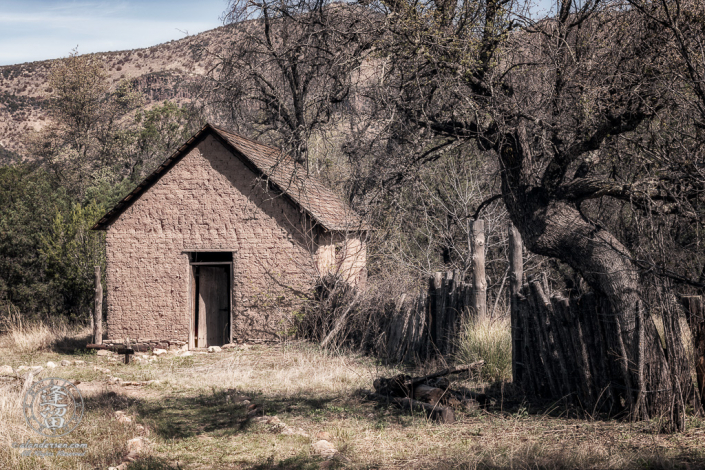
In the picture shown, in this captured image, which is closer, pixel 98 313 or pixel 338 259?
pixel 98 313

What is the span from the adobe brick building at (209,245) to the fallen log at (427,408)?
5856mm

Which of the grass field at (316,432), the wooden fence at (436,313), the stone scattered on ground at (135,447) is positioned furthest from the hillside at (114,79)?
the stone scattered on ground at (135,447)

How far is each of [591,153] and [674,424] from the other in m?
3.26

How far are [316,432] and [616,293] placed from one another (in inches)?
138

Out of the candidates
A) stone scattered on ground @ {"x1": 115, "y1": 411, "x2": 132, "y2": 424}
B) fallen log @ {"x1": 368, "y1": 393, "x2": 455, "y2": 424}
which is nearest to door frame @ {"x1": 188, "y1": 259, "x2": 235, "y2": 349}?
stone scattered on ground @ {"x1": 115, "y1": 411, "x2": 132, "y2": 424}

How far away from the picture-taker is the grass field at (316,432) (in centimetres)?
484

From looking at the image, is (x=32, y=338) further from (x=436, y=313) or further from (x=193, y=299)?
(x=436, y=313)

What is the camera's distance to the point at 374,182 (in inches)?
281

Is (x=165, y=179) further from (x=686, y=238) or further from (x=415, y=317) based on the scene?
(x=686, y=238)

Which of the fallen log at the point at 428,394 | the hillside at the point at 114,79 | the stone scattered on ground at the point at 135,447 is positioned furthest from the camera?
the hillside at the point at 114,79

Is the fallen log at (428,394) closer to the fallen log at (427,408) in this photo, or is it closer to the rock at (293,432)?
the fallen log at (427,408)

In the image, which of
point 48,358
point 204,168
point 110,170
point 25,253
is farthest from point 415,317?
point 110,170

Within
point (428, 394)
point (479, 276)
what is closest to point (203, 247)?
point (479, 276)

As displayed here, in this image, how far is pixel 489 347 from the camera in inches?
324
